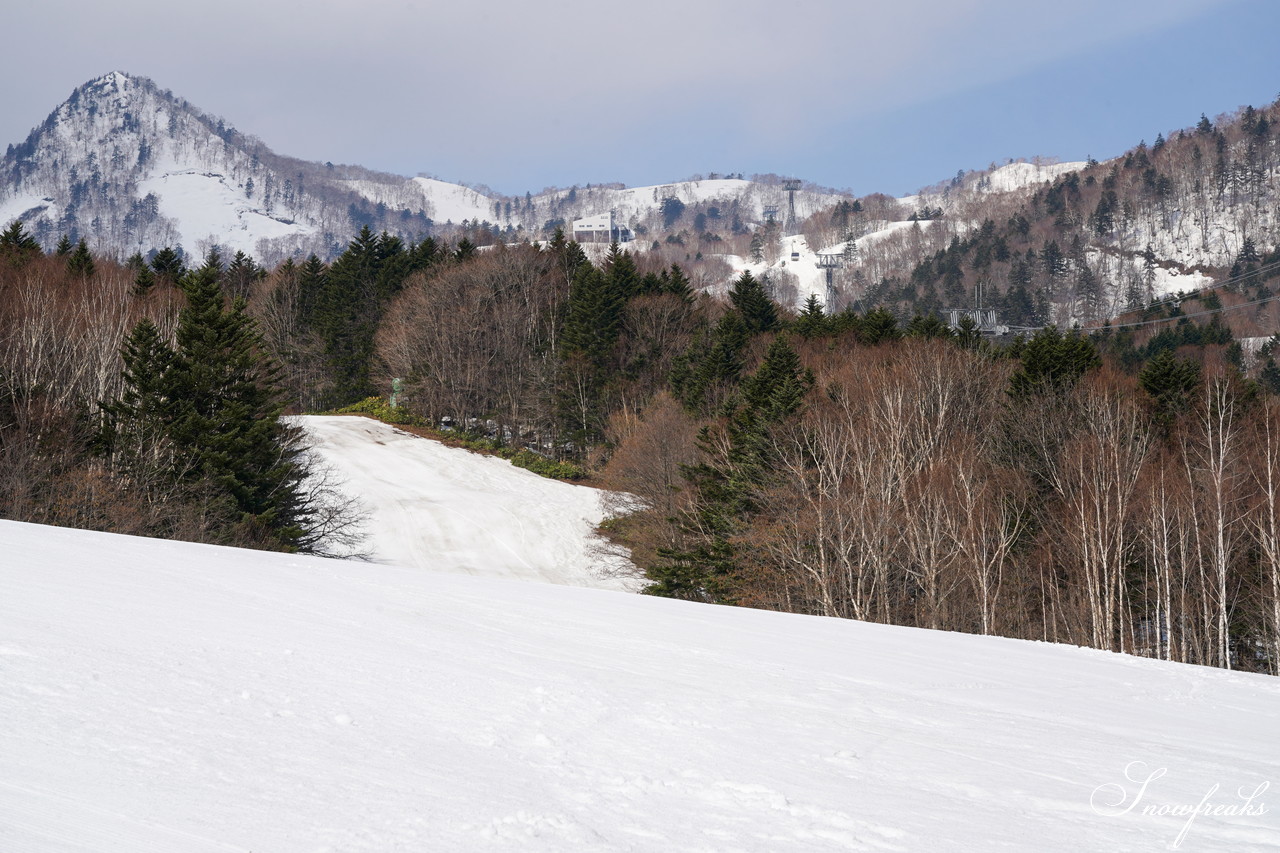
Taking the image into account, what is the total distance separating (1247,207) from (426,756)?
719ft

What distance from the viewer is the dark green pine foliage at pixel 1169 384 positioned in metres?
43.9

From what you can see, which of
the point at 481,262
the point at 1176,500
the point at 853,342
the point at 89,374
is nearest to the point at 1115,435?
the point at 1176,500

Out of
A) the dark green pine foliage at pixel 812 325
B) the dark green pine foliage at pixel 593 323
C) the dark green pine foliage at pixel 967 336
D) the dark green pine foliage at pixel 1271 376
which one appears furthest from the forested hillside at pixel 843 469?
the dark green pine foliage at pixel 1271 376

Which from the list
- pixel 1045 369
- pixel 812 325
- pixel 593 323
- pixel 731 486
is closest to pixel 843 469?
pixel 731 486

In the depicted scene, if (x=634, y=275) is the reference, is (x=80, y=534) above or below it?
below

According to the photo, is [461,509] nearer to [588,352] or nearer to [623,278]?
[588,352]

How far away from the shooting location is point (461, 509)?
167ft

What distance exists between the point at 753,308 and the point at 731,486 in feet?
107

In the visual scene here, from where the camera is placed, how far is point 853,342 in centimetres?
5856

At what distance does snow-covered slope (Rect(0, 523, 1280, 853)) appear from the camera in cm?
433

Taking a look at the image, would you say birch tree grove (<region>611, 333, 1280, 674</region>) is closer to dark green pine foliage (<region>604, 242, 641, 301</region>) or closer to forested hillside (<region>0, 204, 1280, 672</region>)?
forested hillside (<region>0, 204, 1280, 672</region>)

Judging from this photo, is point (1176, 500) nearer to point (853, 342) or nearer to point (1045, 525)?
point (1045, 525)

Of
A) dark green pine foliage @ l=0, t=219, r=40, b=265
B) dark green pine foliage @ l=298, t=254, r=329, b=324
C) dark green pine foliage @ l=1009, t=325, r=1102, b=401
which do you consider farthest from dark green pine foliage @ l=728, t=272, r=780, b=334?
dark green pine foliage @ l=0, t=219, r=40, b=265

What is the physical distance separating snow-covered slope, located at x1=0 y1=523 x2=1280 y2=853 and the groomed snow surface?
23 mm
